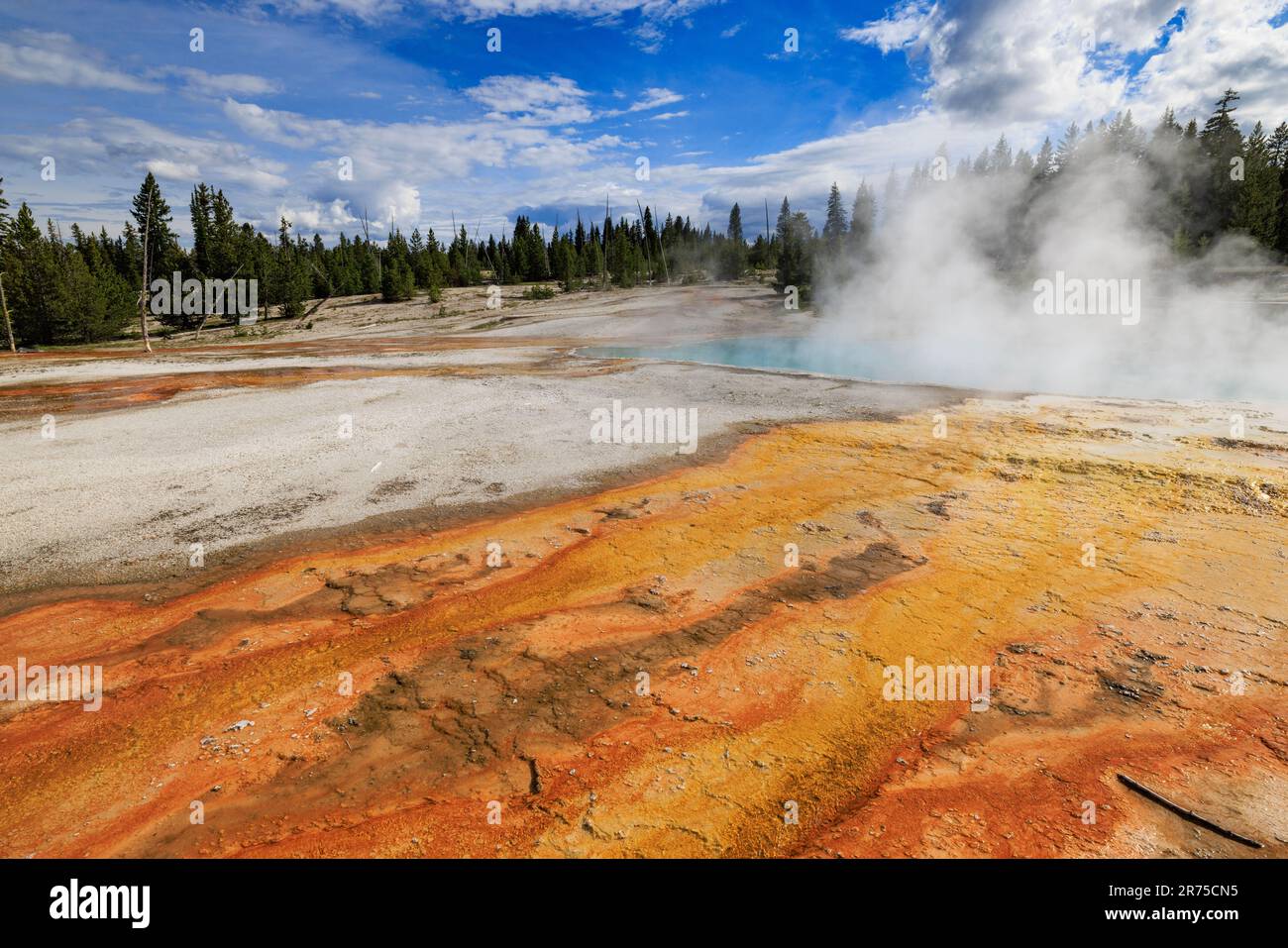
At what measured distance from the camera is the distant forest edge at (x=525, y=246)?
1544 inches

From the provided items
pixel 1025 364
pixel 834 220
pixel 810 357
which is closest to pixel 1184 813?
pixel 1025 364

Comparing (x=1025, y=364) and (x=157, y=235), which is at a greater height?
(x=157, y=235)

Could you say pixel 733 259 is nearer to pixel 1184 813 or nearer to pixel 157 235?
pixel 157 235

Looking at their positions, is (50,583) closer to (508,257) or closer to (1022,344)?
(1022,344)

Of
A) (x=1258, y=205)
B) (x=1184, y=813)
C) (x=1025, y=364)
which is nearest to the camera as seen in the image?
(x=1184, y=813)

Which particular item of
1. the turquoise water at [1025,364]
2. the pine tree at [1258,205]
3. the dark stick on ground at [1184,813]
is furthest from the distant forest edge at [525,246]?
the dark stick on ground at [1184,813]

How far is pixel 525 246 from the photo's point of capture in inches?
3228

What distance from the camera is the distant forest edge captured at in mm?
39219

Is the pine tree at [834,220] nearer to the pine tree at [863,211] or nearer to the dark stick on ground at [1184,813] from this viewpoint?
the pine tree at [863,211]

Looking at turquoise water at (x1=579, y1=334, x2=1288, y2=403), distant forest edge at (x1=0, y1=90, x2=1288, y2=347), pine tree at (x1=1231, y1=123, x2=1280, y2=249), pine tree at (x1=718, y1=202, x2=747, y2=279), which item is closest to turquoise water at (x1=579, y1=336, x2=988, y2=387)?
turquoise water at (x1=579, y1=334, x2=1288, y2=403)

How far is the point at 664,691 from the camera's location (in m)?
5.21

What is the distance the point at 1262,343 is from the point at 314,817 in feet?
126

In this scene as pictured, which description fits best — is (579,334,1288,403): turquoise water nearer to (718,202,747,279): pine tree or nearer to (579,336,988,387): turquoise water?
(579,336,988,387): turquoise water
